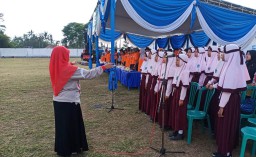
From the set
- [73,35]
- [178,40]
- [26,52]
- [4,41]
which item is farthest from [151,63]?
[73,35]

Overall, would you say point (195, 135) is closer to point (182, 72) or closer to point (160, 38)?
point (182, 72)

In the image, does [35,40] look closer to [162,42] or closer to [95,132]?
[162,42]

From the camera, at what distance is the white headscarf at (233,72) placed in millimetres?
2992

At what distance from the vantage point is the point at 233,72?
2.99 m

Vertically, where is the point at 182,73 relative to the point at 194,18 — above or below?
below

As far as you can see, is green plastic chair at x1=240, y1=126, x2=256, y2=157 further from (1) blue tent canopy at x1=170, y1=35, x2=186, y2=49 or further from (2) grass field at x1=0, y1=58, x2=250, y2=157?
(1) blue tent canopy at x1=170, y1=35, x2=186, y2=49

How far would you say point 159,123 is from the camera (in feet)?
15.5

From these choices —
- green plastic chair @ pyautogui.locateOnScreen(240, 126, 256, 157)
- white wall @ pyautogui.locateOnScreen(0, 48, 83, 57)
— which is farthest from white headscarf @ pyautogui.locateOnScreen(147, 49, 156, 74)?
white wall @ pyautogui.locateOnScreen(0, 48, 83, 57)

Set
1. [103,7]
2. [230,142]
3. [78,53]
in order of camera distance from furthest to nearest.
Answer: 1. [78,53]
2. [103,7]
3. [230,142]

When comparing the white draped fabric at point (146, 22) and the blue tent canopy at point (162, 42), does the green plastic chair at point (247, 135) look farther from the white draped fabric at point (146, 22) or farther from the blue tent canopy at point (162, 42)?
the blue tent canopy at point (162, 42)

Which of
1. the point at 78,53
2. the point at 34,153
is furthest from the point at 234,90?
the point at 78,53

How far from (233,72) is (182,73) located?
0.95 meters

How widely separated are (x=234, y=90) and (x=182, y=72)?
3.23ft

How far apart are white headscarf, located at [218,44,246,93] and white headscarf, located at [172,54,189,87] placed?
773 millimetres
